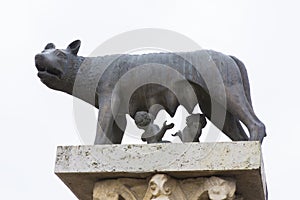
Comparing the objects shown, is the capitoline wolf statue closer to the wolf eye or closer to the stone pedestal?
the wolf eye

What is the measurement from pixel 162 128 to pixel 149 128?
117 mm

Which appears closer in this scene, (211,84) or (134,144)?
(134,144)

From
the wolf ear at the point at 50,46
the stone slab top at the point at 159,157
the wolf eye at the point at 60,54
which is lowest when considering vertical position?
the stone slab top at the point at 159,157

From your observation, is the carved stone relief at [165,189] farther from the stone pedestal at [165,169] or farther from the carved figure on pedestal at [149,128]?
the carved figure on pedestal at [149,128]

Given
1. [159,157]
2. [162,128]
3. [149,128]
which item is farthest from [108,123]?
[159,157]

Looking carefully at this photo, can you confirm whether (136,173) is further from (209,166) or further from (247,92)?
(247,92)

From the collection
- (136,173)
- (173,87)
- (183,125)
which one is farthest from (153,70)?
(136,173)

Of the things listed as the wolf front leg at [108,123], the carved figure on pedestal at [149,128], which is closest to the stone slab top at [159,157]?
the wolf front leg at [108,123]

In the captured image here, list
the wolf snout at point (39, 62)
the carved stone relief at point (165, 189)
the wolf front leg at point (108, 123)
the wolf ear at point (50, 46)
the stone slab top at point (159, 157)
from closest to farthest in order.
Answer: the stone slab top at point (159, 157) → the carved stone relief at point (165, 189) → the wolf front leg at point (108, 123) → the wolf snout at point (39, 62) → the wolf ear at point (50, 46)

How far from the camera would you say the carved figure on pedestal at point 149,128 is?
5797mm

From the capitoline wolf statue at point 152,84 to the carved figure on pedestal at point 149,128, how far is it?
0.15 meters

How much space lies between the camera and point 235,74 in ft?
18.9

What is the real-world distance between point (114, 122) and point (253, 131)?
48.6 inches

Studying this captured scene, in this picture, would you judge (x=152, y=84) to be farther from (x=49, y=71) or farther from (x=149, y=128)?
(x=49, y=71)
